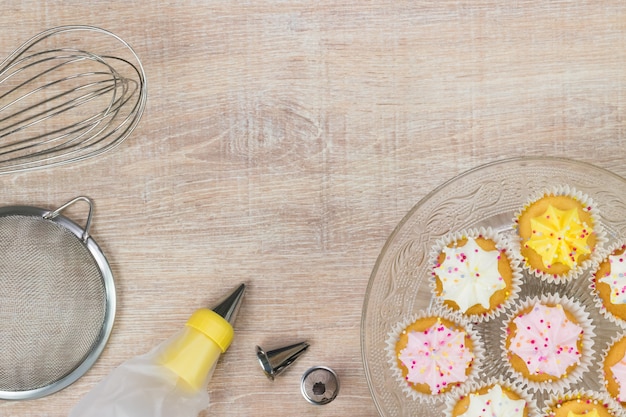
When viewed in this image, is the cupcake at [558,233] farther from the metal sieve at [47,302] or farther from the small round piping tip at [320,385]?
A: the metal sieve at [47,302]

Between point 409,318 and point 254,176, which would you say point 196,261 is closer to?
point 254,176

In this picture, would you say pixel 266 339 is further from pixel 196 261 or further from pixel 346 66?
pixel 346 66

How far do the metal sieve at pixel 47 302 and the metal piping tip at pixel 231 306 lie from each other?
143 millimetres

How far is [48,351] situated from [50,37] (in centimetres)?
40

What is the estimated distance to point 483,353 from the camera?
0.78 metres

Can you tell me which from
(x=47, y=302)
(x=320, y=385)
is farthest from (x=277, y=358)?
(x=47, y=302)

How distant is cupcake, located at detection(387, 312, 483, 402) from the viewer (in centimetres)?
75

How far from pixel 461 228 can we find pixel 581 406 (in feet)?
0.83

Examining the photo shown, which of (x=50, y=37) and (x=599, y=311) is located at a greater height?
(x=50, y=37)

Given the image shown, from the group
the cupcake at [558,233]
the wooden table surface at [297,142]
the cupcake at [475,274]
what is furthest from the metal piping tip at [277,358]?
the cupcake at [558,233]

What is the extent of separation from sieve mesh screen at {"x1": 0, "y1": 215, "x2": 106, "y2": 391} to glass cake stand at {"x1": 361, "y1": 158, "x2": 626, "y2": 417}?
352mm

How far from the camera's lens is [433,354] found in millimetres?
744

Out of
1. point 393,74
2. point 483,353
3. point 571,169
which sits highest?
point 393,74

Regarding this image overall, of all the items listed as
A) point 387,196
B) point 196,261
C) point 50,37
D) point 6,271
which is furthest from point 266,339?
point 50,37
